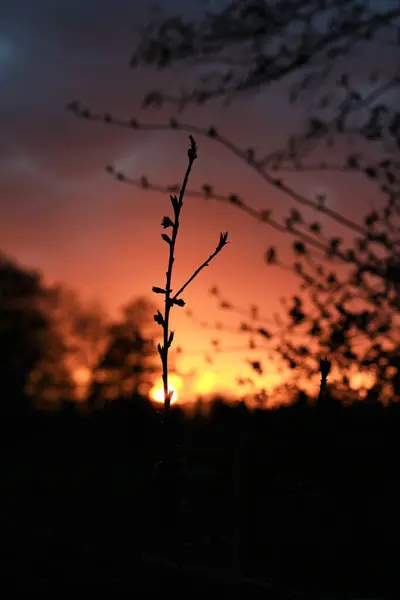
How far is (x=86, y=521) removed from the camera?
531 centimetres

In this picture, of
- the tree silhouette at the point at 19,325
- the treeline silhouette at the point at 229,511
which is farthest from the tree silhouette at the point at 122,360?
the treeline silhouette at the point at 229,511

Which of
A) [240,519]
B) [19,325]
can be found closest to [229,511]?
[240,519]

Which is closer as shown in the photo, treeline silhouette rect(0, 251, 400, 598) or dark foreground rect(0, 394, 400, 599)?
treeline silhouette rect(0, 251, 400, 598)

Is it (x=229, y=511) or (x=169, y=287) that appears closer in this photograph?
(x=169, y=287)

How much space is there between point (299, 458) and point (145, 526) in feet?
3.77

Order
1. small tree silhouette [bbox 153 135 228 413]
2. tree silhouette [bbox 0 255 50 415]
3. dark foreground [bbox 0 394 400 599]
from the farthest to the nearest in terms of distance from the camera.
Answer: tree silhouette [bbox 0 255 50 415] < dark foreground [bbox 0 394 400 599] < small tree silhouette [bbox 153 135 228 413]

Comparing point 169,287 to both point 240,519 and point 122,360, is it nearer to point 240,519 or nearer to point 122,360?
point 240,519

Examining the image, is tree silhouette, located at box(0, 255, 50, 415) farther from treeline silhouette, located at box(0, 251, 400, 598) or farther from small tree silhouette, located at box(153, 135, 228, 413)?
small tree silhouette, located at box(153, 135, 228, 413)

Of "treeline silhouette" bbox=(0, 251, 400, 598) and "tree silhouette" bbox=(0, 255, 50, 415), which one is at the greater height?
"tree silhouette" bbox=(0, 255, 50, 415)

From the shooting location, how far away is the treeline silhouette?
1705mm

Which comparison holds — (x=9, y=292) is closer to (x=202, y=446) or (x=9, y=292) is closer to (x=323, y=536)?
(x=202, y=446)

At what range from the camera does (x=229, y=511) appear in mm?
4434

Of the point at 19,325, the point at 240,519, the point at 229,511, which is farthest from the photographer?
the point at 19,325

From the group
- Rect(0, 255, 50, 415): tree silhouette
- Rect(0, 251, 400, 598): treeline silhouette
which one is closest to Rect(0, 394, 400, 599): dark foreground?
Rect(0, 251, 400, 598): treeline silhouette
